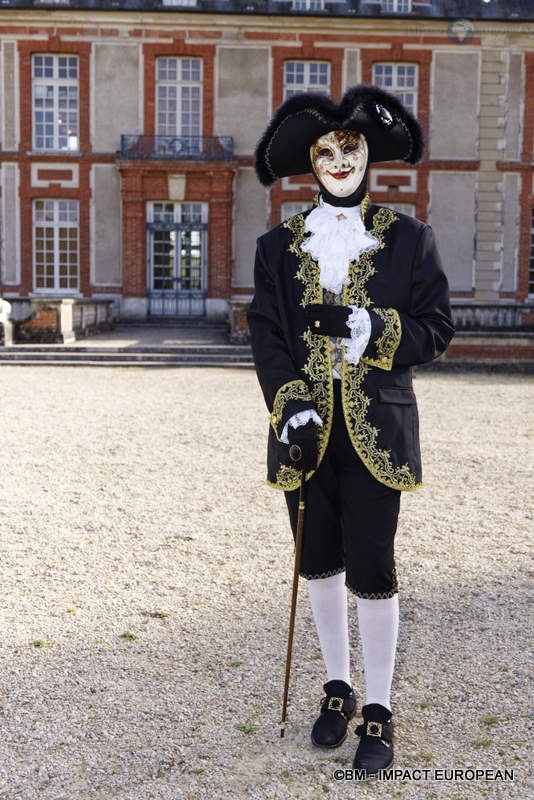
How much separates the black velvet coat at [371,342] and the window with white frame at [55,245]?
2023 cm

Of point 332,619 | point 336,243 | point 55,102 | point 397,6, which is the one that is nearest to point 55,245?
point 55,102

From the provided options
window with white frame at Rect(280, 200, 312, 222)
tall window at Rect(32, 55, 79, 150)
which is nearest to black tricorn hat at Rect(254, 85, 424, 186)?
window with white frame at Rect(280, 200, 312, 222)

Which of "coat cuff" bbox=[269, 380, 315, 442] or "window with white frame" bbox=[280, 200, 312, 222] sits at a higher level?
"window with white frame" bbox=[280, 200, 312, 222]

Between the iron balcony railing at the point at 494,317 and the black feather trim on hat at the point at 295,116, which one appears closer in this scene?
the black feather trim on hat at the point at 295,116

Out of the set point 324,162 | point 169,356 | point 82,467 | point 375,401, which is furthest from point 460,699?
point 169,356

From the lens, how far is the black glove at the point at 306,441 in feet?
8.62

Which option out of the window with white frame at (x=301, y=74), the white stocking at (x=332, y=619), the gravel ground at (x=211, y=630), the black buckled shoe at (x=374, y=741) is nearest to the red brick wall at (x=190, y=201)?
the window with white frame at (x=301, y=74)

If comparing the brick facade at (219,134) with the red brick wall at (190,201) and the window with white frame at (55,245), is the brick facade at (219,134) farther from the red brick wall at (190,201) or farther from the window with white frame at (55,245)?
the window with white frame at (55,245)

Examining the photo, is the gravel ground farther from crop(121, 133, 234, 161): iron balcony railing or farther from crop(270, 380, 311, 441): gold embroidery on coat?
crop(121, 133, 234, 161): iron balcony railing

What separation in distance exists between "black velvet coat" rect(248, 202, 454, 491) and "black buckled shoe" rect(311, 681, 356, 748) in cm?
72

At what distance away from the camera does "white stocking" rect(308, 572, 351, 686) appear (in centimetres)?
288

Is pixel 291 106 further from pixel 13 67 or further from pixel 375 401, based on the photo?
pixel 13 67

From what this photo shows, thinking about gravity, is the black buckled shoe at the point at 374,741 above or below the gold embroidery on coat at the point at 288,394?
below

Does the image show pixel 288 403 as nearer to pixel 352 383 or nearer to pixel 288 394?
pixel 288 394
